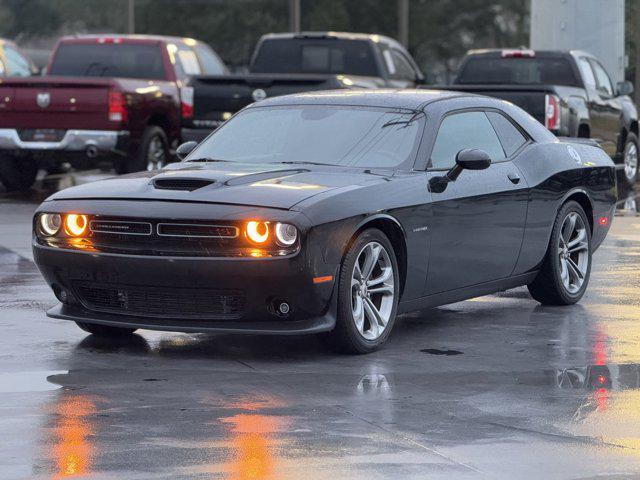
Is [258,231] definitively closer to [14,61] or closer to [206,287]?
[206,287]

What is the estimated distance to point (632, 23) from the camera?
3988cm

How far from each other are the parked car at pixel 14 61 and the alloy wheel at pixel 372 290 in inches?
614

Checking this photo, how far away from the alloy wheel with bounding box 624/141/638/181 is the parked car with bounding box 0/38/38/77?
8435 millimetres

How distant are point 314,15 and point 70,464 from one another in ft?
156

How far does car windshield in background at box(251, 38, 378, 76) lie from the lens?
22.9 metres

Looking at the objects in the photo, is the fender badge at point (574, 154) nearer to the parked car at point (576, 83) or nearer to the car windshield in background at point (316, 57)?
the parked car at point (576, 83)

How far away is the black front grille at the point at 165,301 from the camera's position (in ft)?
28.0

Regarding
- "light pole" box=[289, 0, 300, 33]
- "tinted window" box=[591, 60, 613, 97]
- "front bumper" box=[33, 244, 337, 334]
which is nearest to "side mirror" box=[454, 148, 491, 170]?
"front bumper" box=[33, 244, 337, 334]

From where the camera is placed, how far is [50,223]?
901 centimetres

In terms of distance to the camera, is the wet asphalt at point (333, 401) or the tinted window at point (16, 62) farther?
the tinted window at point (16, 62)

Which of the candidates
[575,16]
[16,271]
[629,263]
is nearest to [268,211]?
[16,271]

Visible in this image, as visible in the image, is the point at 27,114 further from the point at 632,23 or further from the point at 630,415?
the point at 632,23

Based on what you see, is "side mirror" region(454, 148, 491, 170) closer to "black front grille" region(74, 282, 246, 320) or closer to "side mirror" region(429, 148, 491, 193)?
"side mirror" region(429, 148, 491, 193)

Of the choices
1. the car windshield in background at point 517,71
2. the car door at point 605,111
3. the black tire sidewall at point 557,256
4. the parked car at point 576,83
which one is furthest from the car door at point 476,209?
the car windshield in background at point 517,71
